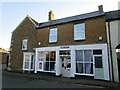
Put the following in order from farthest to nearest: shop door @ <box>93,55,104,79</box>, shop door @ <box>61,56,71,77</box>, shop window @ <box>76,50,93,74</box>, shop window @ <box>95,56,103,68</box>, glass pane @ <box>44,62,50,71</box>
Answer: glass pane @ <box>44,62,50,71</box>, shop door @ <box>61,56,71,77</box>, shop window @ <box>76,50,93,74</box>, shop window @ <box>95,56,103,68</box>, shop door @ <box>93,55,104,79</box>

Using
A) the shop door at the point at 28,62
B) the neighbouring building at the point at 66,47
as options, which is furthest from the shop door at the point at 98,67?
the shop door at the point at 28,62

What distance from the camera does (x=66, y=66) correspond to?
12.7 metres

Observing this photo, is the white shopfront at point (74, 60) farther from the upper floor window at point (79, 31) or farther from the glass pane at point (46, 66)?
the upper floor window at point (79, 31)

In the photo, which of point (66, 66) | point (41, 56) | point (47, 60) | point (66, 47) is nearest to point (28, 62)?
point (41, 56)

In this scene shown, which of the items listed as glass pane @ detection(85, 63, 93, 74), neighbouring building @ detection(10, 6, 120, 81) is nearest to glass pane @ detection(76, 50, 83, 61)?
neighbouring building @ detection(10, 6, 120, 81)

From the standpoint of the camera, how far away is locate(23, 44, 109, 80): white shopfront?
10.6m

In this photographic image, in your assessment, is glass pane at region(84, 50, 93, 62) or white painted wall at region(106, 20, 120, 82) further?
glass pane at region(84, 50, 93, 62)

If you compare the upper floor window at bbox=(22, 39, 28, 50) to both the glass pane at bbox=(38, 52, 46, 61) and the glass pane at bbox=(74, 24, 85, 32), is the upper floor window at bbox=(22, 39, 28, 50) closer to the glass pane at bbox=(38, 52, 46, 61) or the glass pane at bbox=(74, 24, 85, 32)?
the glass pane at bbox=(38, 52, 46, 61)

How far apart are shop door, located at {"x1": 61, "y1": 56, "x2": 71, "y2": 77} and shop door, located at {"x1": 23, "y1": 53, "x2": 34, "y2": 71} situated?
473 cm

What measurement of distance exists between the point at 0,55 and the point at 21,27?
84.4 ft

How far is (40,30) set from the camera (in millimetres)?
15117

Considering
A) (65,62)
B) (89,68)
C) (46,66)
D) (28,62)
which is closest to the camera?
(89,68)

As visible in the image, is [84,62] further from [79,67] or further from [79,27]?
[79,27]

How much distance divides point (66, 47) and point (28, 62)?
6.32 metres
